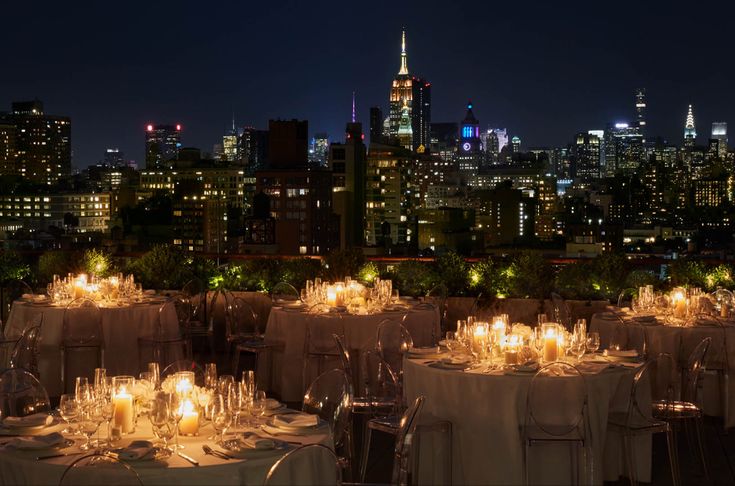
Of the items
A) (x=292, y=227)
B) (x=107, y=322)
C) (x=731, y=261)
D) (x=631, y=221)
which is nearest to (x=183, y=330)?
(x=107, y=322)

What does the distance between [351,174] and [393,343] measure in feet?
352

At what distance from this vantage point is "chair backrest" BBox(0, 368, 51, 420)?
556cm

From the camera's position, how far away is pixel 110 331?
9500mm

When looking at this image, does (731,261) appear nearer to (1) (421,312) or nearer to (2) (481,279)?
(2) (481,279)

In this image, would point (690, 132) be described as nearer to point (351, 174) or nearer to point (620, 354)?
point (351, 174)

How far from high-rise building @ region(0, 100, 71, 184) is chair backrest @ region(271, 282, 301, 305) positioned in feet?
352

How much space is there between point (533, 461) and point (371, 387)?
1.67 metres

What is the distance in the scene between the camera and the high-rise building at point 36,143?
112875 millimetres

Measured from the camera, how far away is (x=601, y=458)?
244 inches

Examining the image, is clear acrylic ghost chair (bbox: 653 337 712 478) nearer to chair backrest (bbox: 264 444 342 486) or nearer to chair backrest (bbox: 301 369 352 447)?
chair backrest (bbox: 301 369 352 447)

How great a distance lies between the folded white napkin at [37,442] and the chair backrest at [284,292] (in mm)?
5815

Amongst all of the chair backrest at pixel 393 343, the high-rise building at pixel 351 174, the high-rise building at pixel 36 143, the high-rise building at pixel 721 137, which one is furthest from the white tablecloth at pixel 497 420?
the high-rise building at pixel 721 137

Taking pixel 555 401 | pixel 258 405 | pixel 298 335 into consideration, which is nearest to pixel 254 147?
pixel 298 335

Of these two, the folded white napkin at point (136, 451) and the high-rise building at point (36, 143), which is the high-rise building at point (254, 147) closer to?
the high-rise building at point (36, 143)
